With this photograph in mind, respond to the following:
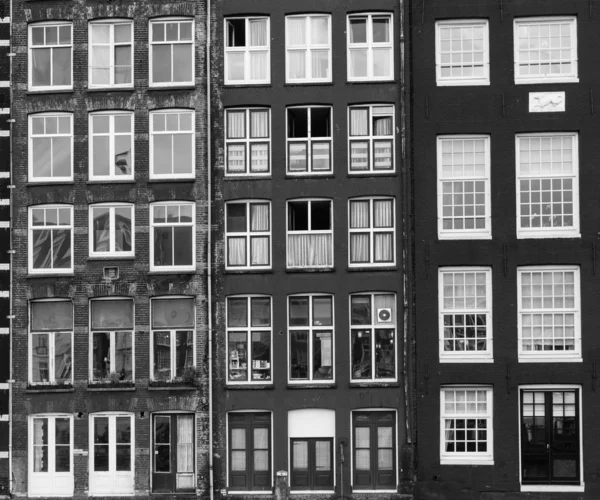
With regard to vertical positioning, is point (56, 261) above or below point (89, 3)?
below

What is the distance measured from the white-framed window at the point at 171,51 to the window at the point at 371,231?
6595 mm

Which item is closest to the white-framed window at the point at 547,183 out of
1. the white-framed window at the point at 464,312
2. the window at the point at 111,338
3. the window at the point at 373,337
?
the white-framed window at the point at 464,312

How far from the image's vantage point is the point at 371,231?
3025cm

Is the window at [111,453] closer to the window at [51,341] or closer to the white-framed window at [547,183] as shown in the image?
the window at [51,341]

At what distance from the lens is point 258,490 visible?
29.9 meters

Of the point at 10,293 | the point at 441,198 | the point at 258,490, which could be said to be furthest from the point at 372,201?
the point at 10,293

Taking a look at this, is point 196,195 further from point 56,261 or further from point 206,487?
point 206,487

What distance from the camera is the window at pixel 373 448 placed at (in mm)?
29844

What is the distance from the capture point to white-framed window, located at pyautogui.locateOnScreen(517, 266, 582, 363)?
29.6m

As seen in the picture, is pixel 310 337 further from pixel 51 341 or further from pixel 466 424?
pixel 51 341

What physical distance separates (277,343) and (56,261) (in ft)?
23.8

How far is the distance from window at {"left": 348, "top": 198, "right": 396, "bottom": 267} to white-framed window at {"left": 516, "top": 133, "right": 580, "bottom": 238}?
3.86 meters

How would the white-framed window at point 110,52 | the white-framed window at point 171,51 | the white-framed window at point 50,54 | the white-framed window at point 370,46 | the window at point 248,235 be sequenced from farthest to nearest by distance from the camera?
1. the white-framed window at point 50,54
2. the white-framed window at point 110,52
3. the white-framed window at point 171,51
4. the white-framed window at point 370,46
5. the window at point 248,235

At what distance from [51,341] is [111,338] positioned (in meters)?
A: 1.85
